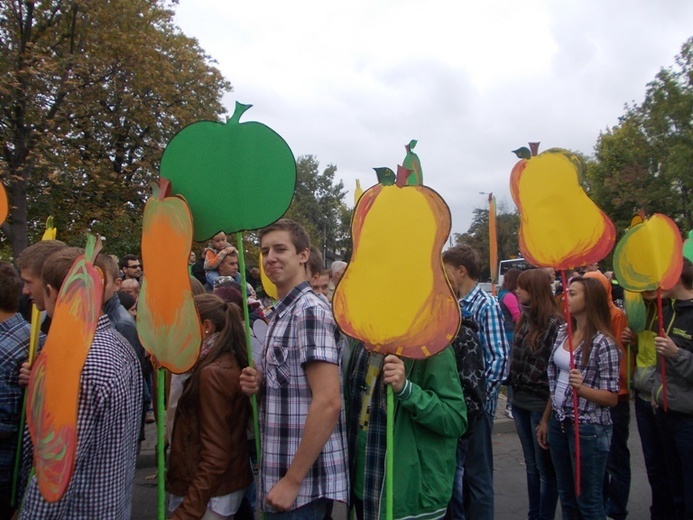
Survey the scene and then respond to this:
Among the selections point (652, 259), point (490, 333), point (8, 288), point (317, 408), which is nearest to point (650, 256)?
point (652, 259)

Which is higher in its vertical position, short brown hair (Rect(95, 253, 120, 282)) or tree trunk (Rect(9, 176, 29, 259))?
tree trunk (Rect(9, 176, 29, 259))

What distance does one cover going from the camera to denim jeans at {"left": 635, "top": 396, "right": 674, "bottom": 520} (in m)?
3.44

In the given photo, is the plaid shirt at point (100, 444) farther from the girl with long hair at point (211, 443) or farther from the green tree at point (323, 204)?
the green tree at point (323, 204)

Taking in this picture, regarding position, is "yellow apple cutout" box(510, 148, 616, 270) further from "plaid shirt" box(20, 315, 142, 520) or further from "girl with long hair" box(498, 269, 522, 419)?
"girl with long hair" box(498, 269, 522, 419)

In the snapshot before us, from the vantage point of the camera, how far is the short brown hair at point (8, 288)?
241cm

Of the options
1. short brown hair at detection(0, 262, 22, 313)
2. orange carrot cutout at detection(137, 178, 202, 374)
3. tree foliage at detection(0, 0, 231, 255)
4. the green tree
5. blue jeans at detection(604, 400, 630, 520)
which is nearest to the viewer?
orange carrot cutout at detection(137, 178, 202, 374)

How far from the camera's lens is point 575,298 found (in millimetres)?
3148

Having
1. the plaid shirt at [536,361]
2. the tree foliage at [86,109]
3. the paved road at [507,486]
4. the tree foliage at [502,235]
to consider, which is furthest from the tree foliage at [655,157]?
the plaid shirt at [536,361]

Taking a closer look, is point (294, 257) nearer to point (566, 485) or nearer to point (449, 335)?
point (449, 335)

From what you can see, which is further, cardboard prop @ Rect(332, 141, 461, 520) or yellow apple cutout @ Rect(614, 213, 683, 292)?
yellow apple cutout @ Rect(614, 213, 683, 292)

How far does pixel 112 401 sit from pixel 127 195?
44.4ft

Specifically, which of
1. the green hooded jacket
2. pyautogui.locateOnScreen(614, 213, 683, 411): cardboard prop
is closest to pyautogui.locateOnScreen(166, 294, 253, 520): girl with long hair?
the green hooded jacket

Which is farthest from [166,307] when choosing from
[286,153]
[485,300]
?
[485,300]

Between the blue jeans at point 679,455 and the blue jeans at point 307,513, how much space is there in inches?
88.9
